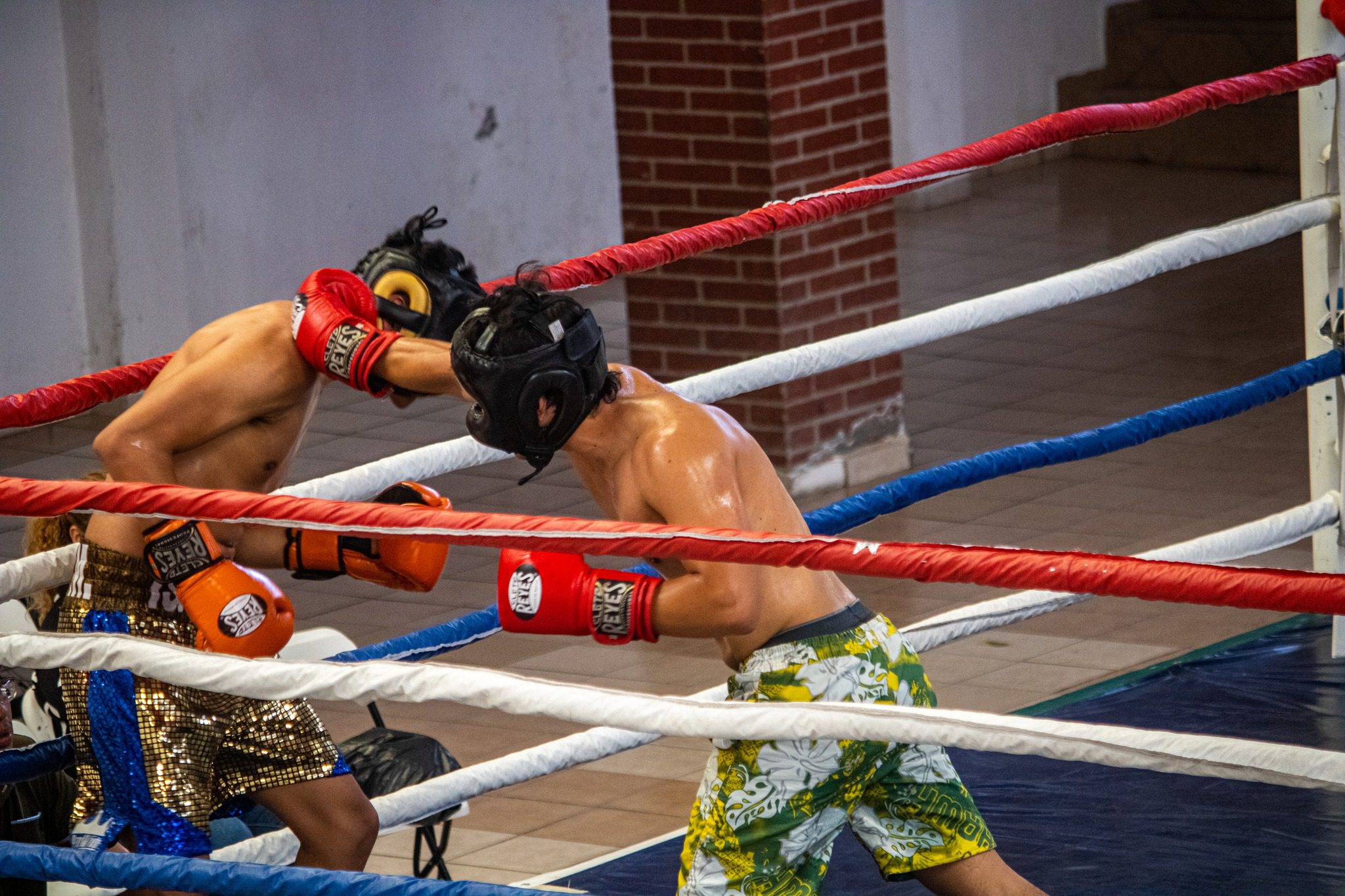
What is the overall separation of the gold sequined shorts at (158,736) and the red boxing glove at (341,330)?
16.2 inches

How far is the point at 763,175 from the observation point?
284 inches

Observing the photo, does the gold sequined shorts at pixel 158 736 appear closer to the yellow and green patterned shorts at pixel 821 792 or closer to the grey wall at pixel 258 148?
the yellow and green patterned shorts at pixel 821 792

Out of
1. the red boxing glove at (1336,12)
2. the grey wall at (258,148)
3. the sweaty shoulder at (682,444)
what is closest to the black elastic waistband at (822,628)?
the sweaty shoulder at (682,444)

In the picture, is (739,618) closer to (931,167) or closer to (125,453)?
(125,453)

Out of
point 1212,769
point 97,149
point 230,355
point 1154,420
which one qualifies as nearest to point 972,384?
point 97,149

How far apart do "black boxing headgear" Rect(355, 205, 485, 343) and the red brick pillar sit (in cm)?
408

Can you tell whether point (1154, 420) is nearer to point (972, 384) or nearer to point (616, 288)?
point (972, 384)

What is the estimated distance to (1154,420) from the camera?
11.9ft

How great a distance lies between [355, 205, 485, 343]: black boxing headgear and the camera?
10.3ft

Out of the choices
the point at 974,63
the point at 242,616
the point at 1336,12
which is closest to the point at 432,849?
the point at 242,616

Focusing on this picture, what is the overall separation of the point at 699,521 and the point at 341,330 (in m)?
0.69

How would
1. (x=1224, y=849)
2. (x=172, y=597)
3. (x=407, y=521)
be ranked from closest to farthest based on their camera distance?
(x=407, y=521) → (x=172, y=597) → (x=1224, y=849)

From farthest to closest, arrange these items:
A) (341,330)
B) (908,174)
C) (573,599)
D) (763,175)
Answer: (763,175) → (908,174) → (341,330) → (573,599)

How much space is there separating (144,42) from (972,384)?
3.77 metres
